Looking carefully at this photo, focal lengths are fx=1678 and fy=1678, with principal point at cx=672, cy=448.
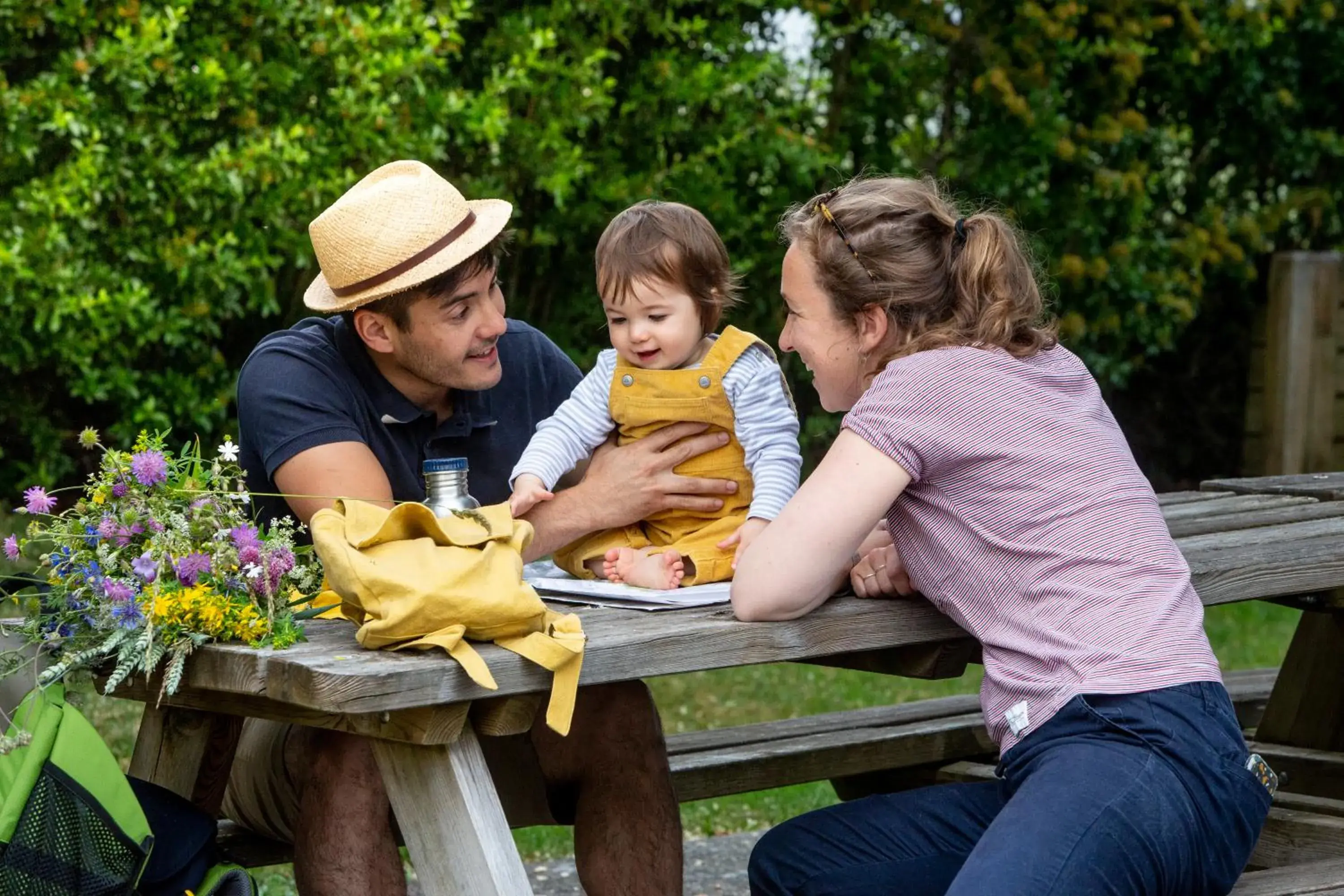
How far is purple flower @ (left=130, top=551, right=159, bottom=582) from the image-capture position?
2111 mm

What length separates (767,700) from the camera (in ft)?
20.2

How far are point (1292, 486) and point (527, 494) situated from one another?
6.13 feet

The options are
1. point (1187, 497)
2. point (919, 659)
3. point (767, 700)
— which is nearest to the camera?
point (919, 659)

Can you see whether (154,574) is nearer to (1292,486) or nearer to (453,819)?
(453,819)

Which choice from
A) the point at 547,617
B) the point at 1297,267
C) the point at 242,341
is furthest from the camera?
the point at 1297,267

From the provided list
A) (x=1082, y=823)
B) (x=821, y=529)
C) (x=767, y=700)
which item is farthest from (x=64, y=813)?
(x=767, y=700)

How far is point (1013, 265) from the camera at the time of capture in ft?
8.18

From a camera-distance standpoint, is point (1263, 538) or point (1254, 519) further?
point (1254, 519)

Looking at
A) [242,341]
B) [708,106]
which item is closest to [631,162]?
[708,106]

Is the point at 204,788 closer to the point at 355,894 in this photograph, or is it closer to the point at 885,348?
the point at 355,894

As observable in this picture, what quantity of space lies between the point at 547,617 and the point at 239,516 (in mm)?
448

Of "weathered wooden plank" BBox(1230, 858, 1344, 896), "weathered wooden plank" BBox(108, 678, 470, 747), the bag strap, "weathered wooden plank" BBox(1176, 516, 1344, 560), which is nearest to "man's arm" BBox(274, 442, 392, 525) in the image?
"weathered wooden plank" BBox(108, 678, 470, 747)

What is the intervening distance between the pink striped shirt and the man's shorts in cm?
81

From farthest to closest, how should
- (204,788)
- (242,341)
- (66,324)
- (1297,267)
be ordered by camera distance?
(1297,267)
(242,341)
(66,324)
(204,788)
